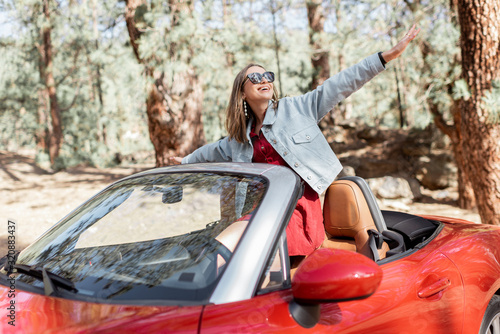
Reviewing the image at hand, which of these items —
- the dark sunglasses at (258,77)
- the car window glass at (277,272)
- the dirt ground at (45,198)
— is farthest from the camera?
the dirt ground at (45,198)

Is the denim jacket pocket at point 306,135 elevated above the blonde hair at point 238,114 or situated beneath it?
situated beneath

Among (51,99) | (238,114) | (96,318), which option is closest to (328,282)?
(96,318)

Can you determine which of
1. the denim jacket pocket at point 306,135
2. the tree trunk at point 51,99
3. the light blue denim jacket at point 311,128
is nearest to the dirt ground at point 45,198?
the tree trunk at point 51,99

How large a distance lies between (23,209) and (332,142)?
33.2ft

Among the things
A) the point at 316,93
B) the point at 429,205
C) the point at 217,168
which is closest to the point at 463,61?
the point at 316,93

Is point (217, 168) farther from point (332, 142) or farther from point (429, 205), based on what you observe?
point (332, 142)

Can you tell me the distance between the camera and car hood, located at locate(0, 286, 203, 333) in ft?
4.70

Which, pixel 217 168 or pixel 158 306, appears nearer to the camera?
pixel 158 306

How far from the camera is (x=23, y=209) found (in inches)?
398

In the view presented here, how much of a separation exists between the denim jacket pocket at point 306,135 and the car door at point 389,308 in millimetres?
942

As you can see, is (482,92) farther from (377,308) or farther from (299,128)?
(377,308)

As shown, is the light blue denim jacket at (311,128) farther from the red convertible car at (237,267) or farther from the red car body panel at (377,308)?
the red car body panel at (377,308)

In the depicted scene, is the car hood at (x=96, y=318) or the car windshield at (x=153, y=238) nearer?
the car hood at (x=96, y=318)

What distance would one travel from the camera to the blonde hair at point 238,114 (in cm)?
315
